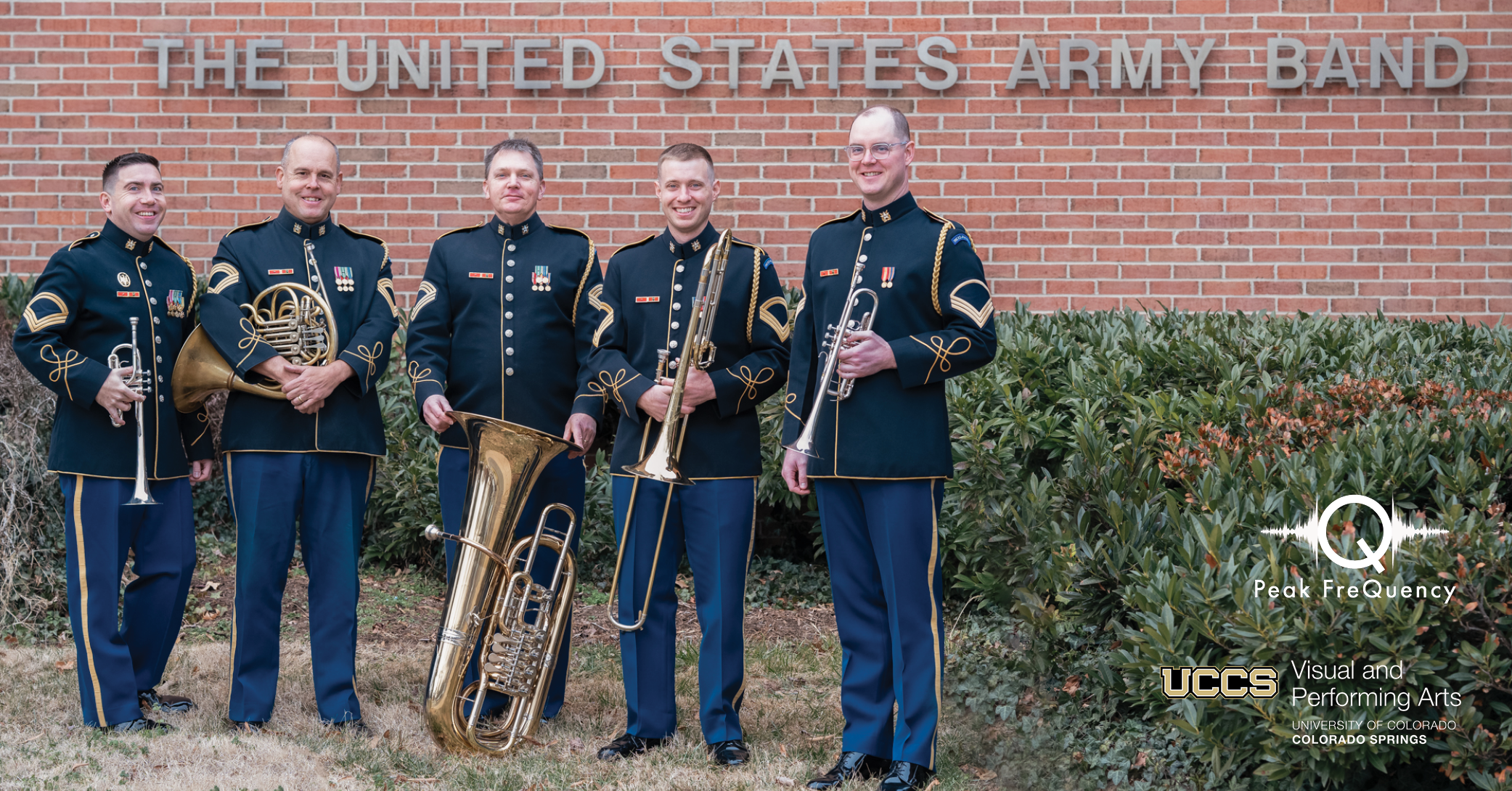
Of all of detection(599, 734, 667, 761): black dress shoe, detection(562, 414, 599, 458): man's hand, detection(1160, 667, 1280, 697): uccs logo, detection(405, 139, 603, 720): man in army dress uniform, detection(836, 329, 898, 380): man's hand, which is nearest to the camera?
detection(1160, 667, 1280, 697): uccs logo

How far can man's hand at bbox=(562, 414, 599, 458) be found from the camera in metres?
4.39

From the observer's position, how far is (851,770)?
393 cm

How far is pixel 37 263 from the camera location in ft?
24.8

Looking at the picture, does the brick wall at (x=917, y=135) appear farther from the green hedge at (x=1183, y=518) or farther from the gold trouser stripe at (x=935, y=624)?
the gold trouser stripe at (x=935, y=624)

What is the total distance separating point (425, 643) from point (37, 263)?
389 cm

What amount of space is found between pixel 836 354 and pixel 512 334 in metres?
1.37

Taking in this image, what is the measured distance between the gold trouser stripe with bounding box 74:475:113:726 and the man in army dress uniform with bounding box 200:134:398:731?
46cm

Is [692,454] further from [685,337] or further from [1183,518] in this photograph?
[1183,518]

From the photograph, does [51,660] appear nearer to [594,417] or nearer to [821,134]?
[594,417]

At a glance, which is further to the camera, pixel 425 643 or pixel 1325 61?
pixel 1325 61

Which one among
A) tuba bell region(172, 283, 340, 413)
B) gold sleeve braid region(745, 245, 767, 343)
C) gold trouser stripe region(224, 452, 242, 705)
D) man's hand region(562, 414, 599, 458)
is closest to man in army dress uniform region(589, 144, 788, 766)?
gold sleeve braid region(745, 245, 767, 343)

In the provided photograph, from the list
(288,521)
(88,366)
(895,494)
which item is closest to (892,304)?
(895,494)

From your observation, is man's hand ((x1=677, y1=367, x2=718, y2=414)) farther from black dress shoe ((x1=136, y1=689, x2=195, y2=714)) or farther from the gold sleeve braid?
black dress shoe ((x1=136, y1=689, x2=195, y2=714))

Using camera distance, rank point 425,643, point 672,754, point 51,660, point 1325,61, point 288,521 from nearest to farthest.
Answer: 1. point 672,754
2. point 288,521
3. point 51,660
4. point 425,643
5. point 1325,61
